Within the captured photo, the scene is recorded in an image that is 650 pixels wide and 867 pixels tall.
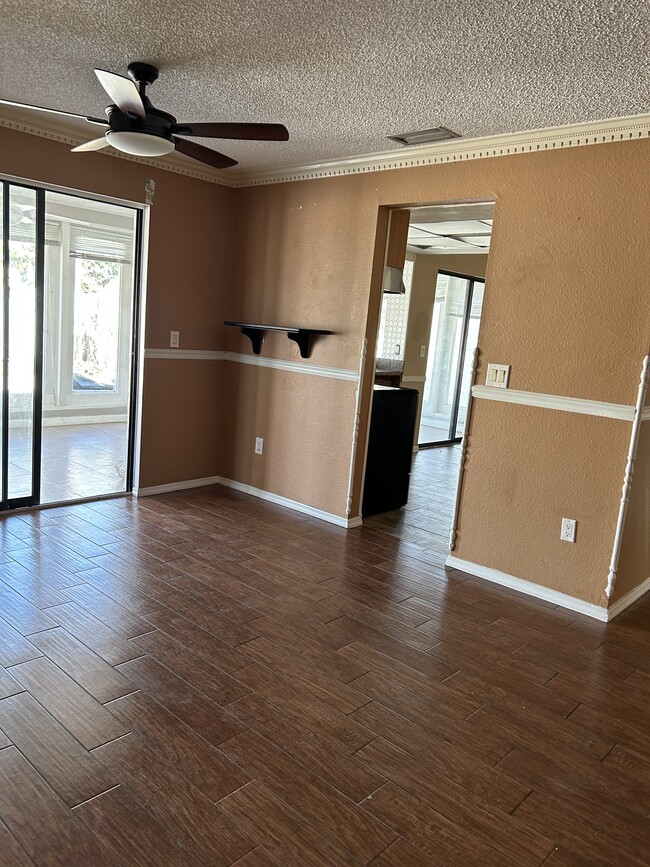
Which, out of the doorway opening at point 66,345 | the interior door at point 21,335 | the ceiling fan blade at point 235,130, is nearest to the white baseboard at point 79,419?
the doorway opening at point 66,345

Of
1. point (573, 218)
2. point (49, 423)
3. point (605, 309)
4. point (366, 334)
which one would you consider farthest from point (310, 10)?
point (49, 423)

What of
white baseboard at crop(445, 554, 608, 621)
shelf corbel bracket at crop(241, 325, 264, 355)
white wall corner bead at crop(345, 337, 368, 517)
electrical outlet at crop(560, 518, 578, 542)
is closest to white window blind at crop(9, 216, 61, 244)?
shelf corbel bracket at crop(241, 325, 264, 355)

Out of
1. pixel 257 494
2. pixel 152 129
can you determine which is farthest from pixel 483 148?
pixel 257 494

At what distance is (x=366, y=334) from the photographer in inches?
169

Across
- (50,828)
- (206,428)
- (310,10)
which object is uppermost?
(310,10)

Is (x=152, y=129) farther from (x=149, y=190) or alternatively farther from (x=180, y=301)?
(x=180, y=301)

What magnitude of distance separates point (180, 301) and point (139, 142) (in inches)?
86.3

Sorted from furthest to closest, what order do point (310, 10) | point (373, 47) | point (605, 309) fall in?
point (605, 309)
point (373, 47)
point (310, 10)

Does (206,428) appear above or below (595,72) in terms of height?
below

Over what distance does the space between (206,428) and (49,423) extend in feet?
9.23

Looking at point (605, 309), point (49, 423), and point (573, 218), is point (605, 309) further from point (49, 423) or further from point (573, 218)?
point (49, 423)

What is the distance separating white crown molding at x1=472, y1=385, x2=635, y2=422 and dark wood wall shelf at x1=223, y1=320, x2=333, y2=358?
4.32ft

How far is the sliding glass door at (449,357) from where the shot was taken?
788 centimetres

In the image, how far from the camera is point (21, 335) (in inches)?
159
